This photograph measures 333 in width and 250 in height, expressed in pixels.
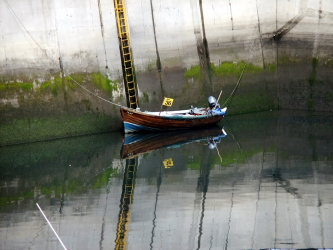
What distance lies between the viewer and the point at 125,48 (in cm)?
2153

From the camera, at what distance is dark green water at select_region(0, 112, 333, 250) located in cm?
1109

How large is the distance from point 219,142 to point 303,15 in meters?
6.82

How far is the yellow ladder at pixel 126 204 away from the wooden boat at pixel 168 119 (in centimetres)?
323

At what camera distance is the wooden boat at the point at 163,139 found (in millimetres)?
18422

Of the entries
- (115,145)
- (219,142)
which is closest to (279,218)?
(219,142)

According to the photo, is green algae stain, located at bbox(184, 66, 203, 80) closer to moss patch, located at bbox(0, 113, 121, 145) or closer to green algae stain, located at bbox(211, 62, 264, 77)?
green algae stain, located at bbox(211, 62, 264, 77)

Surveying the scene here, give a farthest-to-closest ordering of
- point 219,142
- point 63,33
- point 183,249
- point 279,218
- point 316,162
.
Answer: point 63,33
point 219,142
point 316,162
point 279,218
point 183,249

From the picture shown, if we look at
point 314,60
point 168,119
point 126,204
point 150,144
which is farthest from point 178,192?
point 314,60

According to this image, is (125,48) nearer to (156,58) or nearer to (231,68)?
(156,58)

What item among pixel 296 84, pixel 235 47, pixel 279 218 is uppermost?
pixel 235 47

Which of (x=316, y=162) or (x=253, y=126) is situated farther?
(x=253, y=126)

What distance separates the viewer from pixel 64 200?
1384cm

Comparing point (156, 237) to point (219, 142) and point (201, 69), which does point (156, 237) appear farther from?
point (201, 69)

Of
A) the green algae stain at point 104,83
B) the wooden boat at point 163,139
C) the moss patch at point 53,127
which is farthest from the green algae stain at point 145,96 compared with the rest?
the wooden boat at point 163,139
